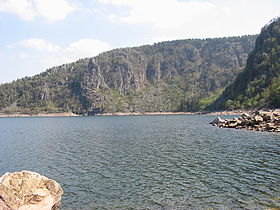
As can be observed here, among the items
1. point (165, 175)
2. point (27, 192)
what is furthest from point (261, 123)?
point (27, 192)

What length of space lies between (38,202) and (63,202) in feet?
17.1

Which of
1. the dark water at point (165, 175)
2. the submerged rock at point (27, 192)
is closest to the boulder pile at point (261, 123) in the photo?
the dark water at point (165, 175)

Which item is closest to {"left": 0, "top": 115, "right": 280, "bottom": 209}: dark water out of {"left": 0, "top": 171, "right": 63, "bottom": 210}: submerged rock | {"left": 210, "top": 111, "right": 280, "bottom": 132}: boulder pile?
{"left": 0, "top": 171, "right": 63, "bottom": 210}: submerged rock

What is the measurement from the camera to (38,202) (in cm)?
2180

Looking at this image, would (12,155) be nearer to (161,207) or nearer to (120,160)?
(120,160)

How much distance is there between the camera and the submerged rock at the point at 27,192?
822 inches

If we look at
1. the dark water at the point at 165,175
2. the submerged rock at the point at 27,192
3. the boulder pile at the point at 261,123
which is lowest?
the dark water at the point at 165,175

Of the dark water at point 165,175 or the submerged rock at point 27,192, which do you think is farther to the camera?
the dark water at point 165,175

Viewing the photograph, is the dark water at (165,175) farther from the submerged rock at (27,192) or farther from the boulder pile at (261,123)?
the boulder pile at (261,123)

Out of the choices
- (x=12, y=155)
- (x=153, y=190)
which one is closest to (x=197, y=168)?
(x=153, y=190)

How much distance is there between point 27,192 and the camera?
21562 millimetres

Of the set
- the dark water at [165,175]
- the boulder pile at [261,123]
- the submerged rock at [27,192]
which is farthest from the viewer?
the boulder pile at [261,123]

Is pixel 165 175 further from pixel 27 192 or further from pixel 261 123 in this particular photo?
pixel 261 123

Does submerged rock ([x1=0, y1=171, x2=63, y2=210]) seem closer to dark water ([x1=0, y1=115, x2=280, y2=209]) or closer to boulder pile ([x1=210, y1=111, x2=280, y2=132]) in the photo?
dark water ([x1=0, y1=115, x2=280, y2=209])
